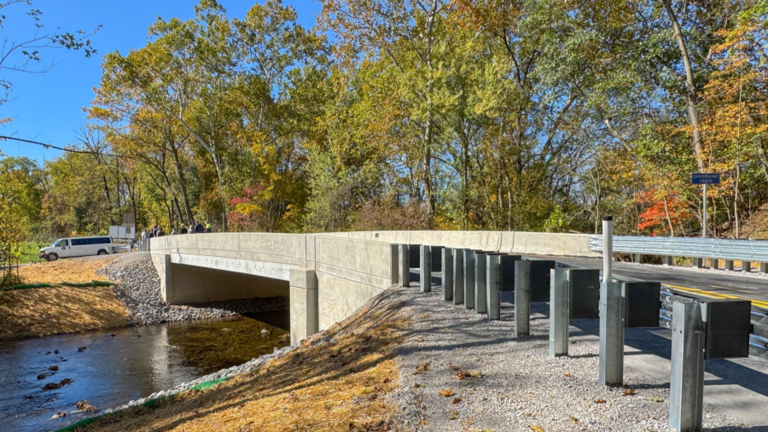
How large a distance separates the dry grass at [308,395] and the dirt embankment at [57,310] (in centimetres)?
1605

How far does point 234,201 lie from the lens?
1364 inches

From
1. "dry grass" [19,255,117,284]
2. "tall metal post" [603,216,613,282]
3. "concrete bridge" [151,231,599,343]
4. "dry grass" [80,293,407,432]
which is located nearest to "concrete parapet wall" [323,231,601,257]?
"concrete bridge" [151,231,599,343]

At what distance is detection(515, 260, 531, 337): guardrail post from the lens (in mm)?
5422

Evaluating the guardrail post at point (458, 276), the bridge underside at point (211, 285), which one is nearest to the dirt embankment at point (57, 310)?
the bridge underside at point (211, 285)

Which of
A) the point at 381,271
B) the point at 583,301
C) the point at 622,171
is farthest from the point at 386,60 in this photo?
the point at 583,301

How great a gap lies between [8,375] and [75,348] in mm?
3391

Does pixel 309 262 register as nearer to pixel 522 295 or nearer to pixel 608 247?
pixel 522 295

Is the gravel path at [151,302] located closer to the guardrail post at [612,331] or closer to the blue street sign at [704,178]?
the blue street sign at [704,178]

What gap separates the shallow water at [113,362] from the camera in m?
11.0

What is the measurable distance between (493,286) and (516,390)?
7.51 feet

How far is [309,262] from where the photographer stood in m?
14.1

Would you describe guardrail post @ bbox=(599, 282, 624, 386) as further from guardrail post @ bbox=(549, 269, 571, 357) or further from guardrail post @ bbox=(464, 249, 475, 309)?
guardrail post @ bbox=(464, 249, 475, 309)

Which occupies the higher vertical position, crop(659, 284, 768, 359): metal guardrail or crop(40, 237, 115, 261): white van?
crop(659, 284, 768, 359): metal guardrail

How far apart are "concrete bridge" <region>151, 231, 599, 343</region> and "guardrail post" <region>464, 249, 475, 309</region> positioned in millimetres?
2853
